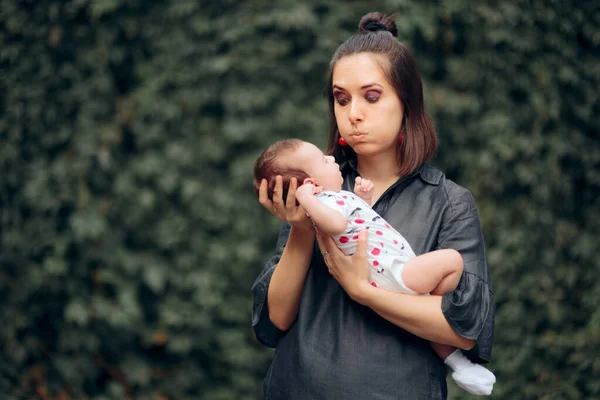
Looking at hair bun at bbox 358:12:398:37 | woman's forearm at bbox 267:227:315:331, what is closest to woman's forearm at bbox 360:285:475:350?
woman's forearm at bbox 267:227:315:331

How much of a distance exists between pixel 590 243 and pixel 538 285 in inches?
14.5

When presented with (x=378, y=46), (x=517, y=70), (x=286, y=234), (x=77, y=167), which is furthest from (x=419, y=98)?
(x=77, y=167)

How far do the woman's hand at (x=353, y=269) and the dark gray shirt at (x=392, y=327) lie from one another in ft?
0.34

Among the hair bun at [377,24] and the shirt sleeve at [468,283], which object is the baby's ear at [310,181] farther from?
the hair bun at [377,24]

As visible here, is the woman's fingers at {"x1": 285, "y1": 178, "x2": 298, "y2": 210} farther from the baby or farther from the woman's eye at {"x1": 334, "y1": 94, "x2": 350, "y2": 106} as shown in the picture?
the woman's eye at {"x1": 334, "y1": 94, "x2": 350, "y2": 106}

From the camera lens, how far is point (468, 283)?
180cm

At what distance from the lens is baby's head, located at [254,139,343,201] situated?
1.85 meters

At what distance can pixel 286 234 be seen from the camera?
212cm

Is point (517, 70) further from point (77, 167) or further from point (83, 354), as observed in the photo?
point (83, 354)

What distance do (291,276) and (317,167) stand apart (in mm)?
317

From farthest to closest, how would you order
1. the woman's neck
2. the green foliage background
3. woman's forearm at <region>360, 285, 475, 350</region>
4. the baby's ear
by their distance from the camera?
the green foliage background
the woman's neck
the baby's ear
woman's forearm at <region>360, 285, 475, 350</region>

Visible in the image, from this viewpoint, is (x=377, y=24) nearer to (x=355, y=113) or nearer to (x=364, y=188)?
(x=355, y=113)

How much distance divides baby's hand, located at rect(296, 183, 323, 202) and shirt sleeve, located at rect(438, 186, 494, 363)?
365mm

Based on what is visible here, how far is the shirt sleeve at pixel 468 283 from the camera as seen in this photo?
1753mm
